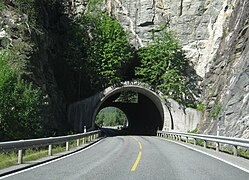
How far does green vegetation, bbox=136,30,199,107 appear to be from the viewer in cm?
3753

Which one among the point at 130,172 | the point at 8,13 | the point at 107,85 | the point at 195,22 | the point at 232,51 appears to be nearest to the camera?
the point at 130,172

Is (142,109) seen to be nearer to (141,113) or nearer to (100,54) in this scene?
(141,113)

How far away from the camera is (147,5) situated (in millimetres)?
46375

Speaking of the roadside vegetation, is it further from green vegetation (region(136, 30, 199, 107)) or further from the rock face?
the rock face

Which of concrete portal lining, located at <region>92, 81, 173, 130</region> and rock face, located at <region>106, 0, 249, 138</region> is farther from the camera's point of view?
concrete portal lining, located at <region>92, 81, 173, 130</region>

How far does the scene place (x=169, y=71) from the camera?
1491 inches

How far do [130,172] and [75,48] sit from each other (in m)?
31.6

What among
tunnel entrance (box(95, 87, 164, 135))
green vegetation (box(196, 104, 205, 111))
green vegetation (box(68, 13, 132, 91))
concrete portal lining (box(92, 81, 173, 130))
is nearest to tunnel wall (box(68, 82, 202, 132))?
concrete portal lining (box(92, 81, 173, 130))

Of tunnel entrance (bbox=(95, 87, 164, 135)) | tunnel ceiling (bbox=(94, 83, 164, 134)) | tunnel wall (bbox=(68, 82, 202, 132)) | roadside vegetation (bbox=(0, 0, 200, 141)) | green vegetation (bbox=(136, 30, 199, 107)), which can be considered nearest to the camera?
tunnel wall (bbox=(68, 82, 202, 132))

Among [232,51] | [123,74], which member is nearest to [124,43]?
[123,74]

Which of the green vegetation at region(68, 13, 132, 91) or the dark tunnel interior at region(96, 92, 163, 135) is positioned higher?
the green vegetation at region(68, 13, 132, 91)

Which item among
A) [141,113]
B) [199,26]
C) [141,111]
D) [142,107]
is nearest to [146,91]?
[199,26]

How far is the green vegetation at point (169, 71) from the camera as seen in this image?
1478 inches

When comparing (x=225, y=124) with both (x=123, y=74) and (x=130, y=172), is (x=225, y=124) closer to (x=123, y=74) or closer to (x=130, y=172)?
(x=130, y=172)
